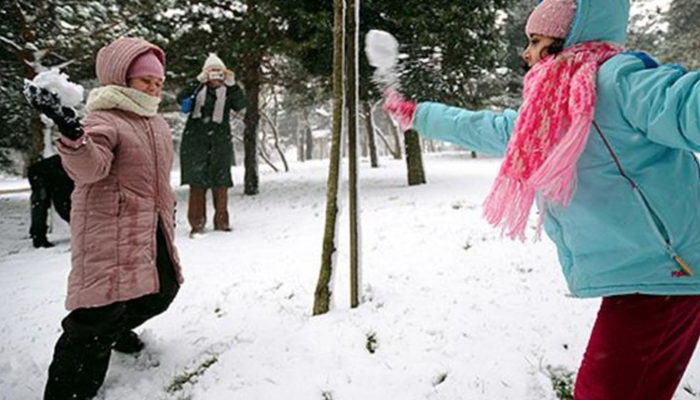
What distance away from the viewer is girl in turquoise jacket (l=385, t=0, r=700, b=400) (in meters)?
1.48

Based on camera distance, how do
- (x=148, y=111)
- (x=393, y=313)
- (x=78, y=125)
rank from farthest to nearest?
(x=393, y=313)
(x=148, y=111)
(x=78, y=125)

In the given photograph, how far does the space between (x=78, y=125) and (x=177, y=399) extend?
5.84 ft

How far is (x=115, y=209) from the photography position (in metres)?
2.61

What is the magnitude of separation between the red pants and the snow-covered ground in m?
1.19

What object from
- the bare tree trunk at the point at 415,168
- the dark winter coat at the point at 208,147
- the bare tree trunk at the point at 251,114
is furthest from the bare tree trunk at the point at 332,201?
the bare tree trunk at the point at 251,114

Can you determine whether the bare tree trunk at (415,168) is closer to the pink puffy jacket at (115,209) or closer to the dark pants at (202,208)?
the dark pants at (202,208)

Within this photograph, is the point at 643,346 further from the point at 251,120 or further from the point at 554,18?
the point at 251,120

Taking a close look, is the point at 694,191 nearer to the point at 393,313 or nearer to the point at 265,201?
the point at 393,313

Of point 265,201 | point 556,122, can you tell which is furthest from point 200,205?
point 556,122

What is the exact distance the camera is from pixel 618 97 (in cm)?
145

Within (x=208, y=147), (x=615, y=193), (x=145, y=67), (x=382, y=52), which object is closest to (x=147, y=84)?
(x=145, y=67)

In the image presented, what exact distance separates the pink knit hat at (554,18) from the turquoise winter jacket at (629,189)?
49mm

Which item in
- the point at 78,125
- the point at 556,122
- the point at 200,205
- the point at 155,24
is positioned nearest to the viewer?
the point at 556,122

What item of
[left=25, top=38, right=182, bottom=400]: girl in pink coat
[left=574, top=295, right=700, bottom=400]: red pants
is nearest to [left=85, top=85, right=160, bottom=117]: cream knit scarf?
[left=25, top=38, right=182, bottom=400]: girl in pink coat
